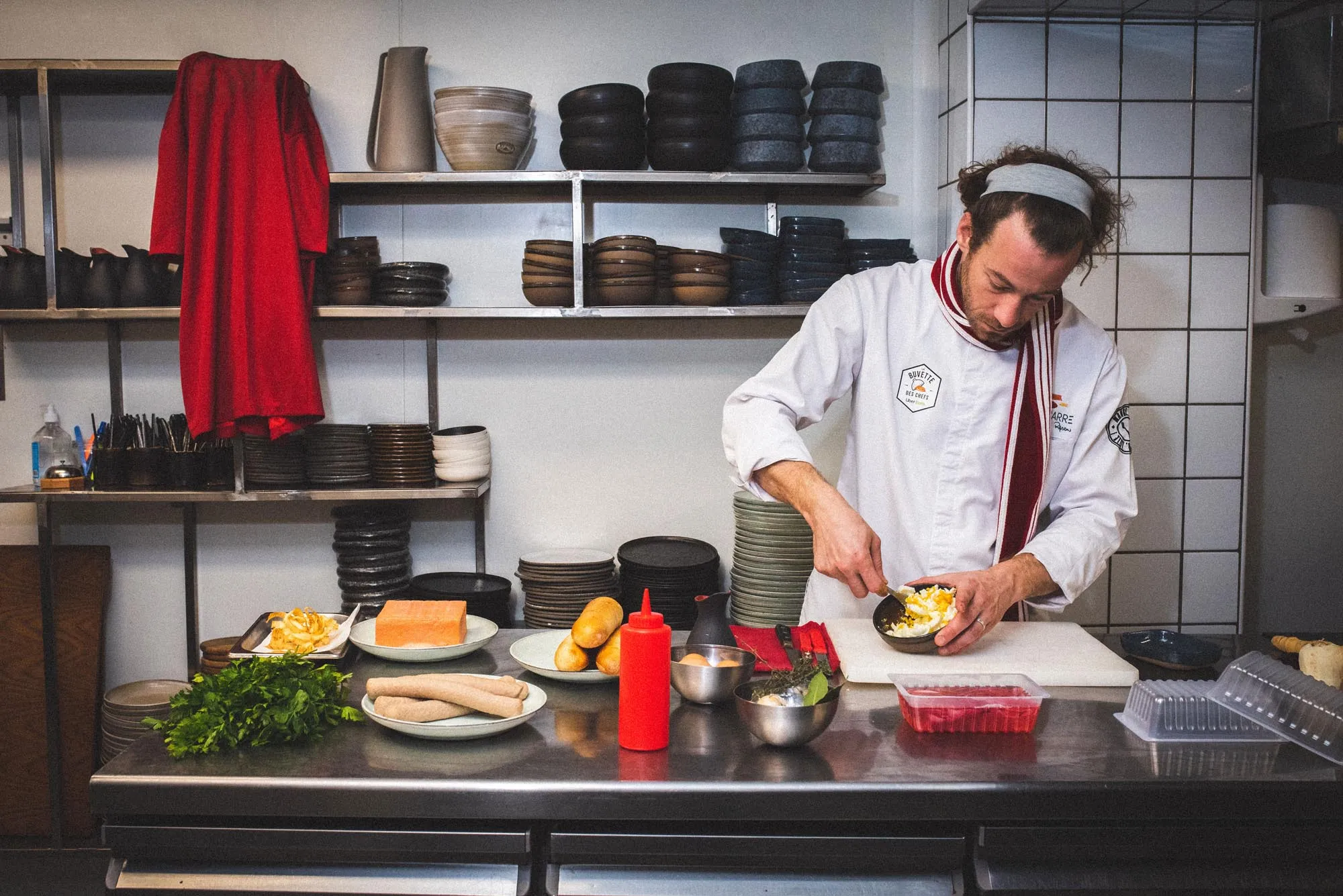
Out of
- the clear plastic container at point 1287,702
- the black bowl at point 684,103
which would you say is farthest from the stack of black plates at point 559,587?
the clear plastic container at point 1287,702

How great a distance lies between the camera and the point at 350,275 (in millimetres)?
3170

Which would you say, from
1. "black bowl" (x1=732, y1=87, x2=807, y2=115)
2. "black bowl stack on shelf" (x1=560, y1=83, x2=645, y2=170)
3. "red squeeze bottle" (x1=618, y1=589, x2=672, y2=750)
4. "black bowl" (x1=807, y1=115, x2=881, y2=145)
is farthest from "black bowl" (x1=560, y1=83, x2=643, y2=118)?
"red squeeze bottle" (x1=618, y1=589, x2=672, y2=750)

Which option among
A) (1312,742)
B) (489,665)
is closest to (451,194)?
(489,665)

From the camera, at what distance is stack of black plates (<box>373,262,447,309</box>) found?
3.17 metres

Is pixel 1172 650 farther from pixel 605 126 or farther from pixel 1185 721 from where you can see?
pixel 605 126

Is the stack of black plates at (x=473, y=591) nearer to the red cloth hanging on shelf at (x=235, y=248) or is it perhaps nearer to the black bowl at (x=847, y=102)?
the red cloth hanging on shelf at (x=235, y=248)

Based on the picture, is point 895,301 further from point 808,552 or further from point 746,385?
point 808,552

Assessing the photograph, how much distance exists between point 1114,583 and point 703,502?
4.67 ft

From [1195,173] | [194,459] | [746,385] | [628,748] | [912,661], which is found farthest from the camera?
[194,459]

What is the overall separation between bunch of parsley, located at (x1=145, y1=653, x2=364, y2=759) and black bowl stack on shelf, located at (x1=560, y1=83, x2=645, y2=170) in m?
2.06

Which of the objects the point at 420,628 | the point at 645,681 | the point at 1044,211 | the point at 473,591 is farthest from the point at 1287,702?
the point at 473,591

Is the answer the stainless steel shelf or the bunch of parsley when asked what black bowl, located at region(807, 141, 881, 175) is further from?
the bunch of parsley

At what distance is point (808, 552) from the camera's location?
3.13 meters

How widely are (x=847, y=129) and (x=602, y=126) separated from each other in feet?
2.66
